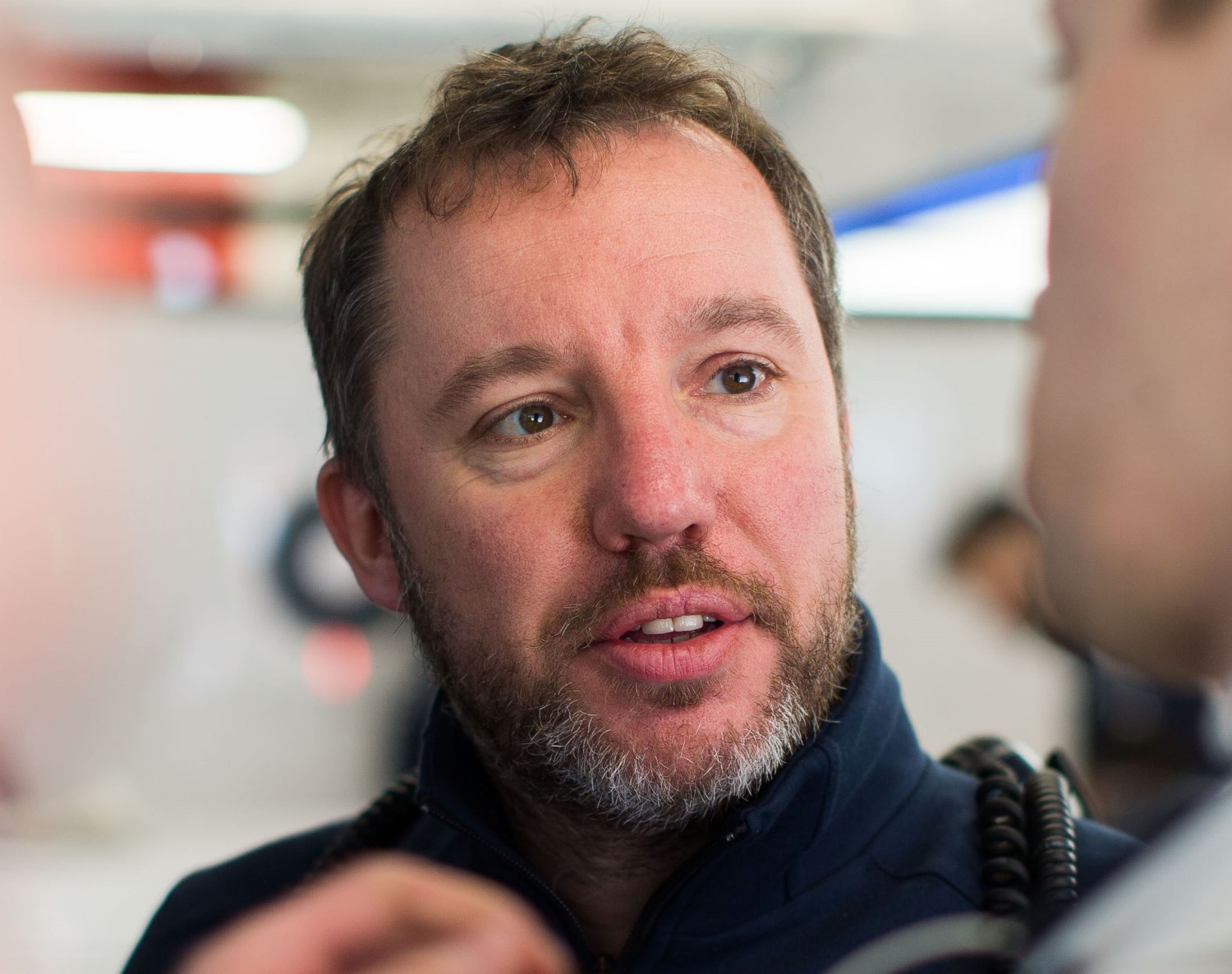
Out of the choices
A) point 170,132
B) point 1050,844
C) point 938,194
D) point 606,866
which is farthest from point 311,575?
point 1050,844

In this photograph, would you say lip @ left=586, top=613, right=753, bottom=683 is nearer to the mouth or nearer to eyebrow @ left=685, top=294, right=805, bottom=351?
the mouth

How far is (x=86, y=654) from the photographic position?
77 cm

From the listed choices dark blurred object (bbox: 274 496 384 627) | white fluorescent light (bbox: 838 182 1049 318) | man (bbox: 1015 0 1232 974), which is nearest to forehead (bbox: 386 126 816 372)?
man (bbox: 1015 0 1232 974)

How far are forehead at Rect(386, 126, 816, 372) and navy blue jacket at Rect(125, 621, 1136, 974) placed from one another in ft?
1.18

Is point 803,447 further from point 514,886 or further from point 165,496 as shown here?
point 165,496

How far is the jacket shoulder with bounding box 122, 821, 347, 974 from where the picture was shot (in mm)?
1292

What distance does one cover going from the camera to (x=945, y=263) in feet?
10.9

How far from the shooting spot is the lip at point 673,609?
96cm

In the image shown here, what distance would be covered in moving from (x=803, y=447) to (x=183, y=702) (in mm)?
3254

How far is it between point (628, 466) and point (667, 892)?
335 millimetres

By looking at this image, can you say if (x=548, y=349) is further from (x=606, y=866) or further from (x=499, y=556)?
(x=606, y=866)

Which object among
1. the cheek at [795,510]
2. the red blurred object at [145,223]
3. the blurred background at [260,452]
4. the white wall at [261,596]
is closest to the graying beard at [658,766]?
the cheek at [795,510]

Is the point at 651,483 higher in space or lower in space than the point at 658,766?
higher

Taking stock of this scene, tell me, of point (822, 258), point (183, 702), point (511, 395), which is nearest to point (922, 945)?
point (511, 395)
